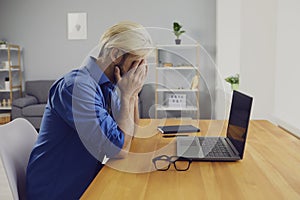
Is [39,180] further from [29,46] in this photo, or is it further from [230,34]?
[29,46]

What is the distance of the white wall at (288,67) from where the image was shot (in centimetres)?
164

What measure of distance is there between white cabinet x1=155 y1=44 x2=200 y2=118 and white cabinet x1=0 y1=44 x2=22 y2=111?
2129 mm

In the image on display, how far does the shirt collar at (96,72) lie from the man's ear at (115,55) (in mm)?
79

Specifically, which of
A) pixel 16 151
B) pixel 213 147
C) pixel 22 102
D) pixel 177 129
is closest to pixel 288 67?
pixel 177 129

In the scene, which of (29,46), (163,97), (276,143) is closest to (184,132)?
(276,143)

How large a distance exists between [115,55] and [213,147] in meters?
0.47

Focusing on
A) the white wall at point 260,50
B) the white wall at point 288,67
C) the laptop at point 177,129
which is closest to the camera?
the laptop at point 177,129

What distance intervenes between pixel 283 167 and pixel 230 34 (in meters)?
2.85

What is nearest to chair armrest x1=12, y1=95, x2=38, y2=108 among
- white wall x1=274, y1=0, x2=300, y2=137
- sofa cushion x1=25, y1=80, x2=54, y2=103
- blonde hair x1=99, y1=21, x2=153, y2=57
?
sofa cushion x1=25, y1=80, x2=54, y2=103

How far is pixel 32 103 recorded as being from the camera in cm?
477

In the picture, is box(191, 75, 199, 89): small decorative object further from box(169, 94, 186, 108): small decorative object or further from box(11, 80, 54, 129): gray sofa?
box(11, 80, 54, 129): gray sofa

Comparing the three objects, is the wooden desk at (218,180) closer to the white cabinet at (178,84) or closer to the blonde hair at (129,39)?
the blonde hair at (129,39)

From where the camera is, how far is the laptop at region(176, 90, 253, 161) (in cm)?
106

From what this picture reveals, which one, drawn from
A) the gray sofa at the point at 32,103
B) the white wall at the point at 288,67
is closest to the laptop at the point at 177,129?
the white wall at the point at 288,67
